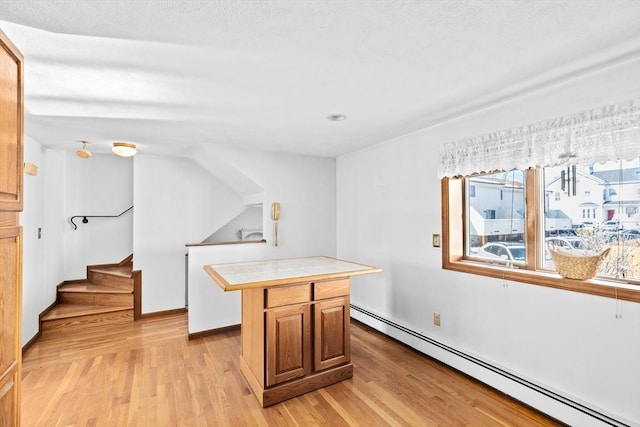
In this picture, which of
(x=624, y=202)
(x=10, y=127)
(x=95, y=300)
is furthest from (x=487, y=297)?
(x=95, y=300)

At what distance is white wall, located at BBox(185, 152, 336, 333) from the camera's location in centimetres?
350

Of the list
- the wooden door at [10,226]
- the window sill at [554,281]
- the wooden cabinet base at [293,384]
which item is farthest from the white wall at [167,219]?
the window sill at [554,281]

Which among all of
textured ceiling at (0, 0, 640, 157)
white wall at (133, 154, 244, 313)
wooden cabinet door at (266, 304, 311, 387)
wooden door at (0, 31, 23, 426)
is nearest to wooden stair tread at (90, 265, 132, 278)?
white wall at (133, 154, 244, 313)

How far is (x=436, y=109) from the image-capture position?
2.38m

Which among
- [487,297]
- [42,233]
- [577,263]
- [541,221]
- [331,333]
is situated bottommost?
[331,333]

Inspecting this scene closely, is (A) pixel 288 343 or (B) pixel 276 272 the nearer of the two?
(A) pixel 288 343

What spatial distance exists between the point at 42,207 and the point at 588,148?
503 centimetres

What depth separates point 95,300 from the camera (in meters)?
3.91

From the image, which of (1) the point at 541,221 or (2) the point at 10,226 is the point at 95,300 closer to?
(2) the point at 10,226

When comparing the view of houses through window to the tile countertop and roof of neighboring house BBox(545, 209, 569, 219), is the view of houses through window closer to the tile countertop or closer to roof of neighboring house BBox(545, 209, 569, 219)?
roof of neighboring house BBox(545, 209, 569, 219)

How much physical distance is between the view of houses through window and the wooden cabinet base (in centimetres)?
150

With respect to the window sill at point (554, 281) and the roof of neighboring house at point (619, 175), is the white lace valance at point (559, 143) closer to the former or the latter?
the roof of neighboring house at point (619, 175)

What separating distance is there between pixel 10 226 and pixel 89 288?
131 inches

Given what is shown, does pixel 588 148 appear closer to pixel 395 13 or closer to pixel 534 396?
pixel 395 13
